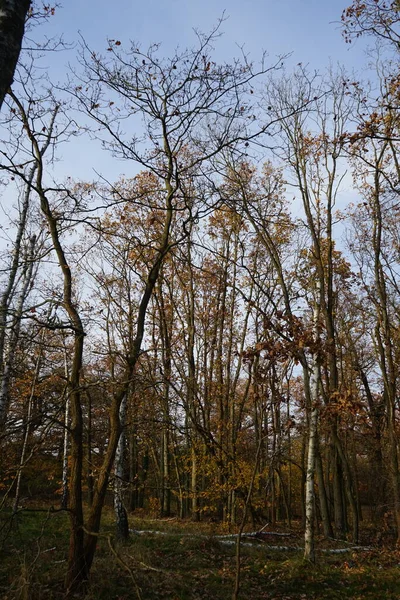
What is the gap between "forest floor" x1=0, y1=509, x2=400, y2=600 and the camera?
18.9 ft

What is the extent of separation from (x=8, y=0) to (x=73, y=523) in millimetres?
5423

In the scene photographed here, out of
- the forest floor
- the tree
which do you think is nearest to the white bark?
the forest floor

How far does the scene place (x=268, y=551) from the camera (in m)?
9.31

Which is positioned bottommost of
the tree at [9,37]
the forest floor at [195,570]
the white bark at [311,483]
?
the forest floor at [195,570]

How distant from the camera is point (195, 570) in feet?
24.4

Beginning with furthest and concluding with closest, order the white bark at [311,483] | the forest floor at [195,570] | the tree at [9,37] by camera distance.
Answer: the white bark at [311,483] → the forest floor at [195,570] → the tree at [9,37]

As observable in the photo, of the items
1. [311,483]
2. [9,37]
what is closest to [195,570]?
[311,483]

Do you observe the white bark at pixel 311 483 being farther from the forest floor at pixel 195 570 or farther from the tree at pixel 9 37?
the tree at pixel 9 37

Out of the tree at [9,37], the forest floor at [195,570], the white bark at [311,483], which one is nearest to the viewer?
the tree at [9,37]

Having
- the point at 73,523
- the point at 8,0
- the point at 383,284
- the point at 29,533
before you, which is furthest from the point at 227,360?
the point at 8,0

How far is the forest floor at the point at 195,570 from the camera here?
5.76 metres

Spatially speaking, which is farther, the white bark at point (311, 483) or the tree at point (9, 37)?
the white bark at point (311, 483)

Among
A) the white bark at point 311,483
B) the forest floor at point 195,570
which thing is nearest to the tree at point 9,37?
the forest floor at point 195,570

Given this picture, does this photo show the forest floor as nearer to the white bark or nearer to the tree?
the white bark
